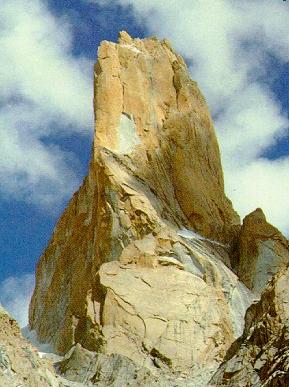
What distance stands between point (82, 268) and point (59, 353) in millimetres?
6599

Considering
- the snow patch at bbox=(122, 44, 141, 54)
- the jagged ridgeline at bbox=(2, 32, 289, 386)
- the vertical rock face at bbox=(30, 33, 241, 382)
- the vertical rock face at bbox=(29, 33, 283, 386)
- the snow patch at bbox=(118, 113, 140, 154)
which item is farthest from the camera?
the snow patch at bbox=(122, 44, 141, 54)

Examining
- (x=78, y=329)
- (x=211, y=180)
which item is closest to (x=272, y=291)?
(x=78, y=329)

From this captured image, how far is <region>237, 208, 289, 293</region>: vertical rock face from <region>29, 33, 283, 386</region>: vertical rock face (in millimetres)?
213

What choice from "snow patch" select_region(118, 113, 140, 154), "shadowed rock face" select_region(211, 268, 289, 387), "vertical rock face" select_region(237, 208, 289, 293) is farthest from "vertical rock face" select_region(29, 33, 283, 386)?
"shadowed rock face" select_region(211, 268, 289, 387)

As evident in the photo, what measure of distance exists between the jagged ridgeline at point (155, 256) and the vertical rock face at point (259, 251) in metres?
0.07

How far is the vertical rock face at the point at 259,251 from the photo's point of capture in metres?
54.7

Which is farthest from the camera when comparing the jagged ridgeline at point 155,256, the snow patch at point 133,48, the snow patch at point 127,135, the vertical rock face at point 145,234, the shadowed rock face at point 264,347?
the snow patch at point 133,48

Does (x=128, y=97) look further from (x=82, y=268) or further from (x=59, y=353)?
(x=59, y=353)

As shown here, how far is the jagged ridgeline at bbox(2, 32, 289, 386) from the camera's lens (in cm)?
3916

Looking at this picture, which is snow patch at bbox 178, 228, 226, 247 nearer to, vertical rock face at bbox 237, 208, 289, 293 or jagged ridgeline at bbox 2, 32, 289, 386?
jagged ridgeline at bbox 2, 32, 289, 386

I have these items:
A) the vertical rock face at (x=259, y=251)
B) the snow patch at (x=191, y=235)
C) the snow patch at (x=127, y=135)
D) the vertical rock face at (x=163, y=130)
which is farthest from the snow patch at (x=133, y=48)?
the snow patch at (x=191, y=235)

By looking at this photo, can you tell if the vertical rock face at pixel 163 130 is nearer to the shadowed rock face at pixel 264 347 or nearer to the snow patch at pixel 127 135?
the snow patch at pixel 127 135

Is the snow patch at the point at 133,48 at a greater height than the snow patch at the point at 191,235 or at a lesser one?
greater

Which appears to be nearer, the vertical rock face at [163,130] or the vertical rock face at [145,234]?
the vertical rock face at [145,234]
